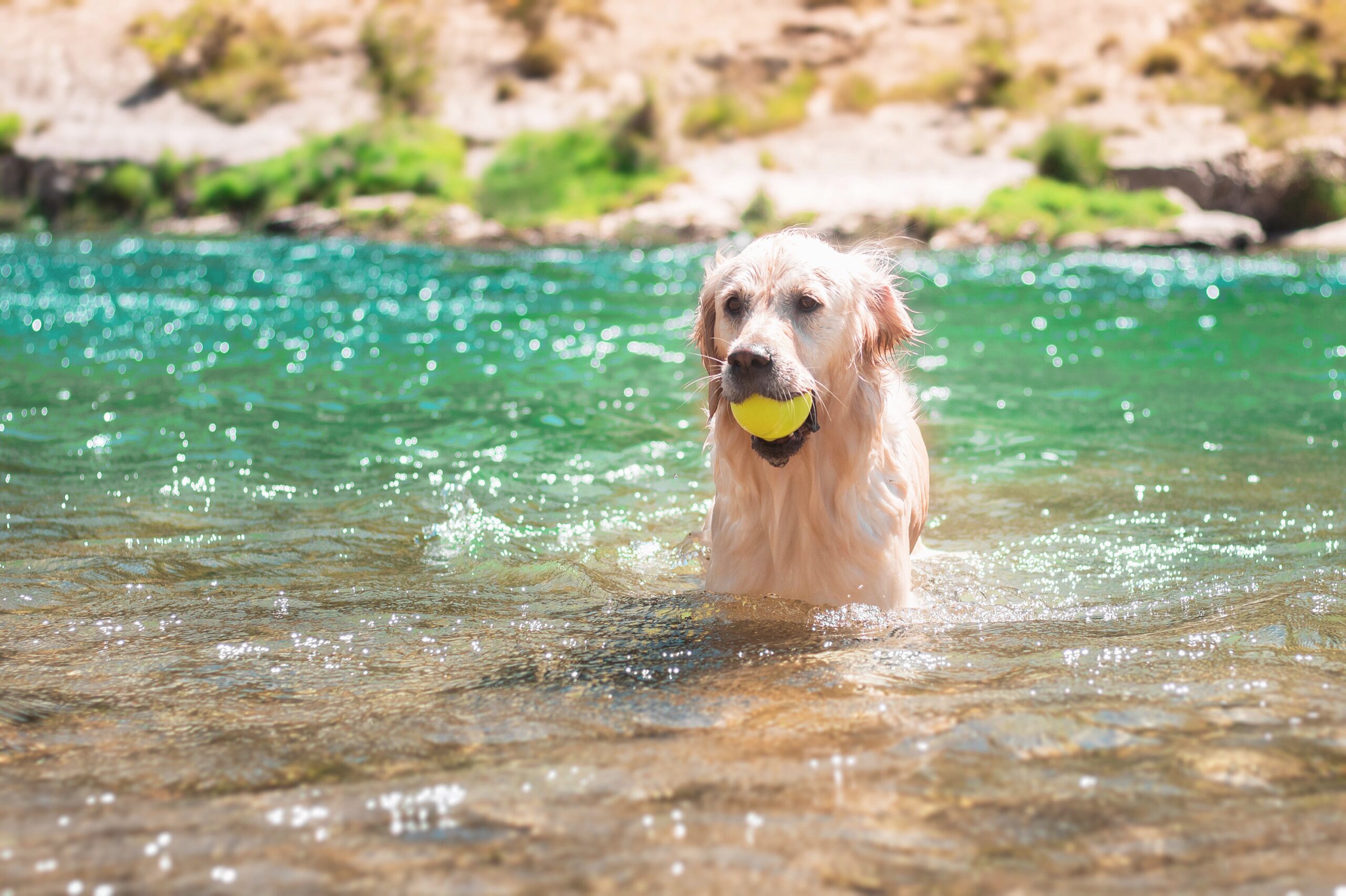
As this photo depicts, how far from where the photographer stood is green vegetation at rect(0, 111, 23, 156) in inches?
1250

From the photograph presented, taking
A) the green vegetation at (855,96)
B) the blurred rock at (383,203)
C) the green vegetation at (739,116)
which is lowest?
the blurred rock at (383,203)

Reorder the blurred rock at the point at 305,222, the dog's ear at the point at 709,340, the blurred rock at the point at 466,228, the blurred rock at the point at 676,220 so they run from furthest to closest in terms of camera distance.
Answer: the blurred rock at the point at 305,222
the blurred rock at the point at 466,228
the blurred rock at the point at 676,220
the dog's ear at the point at 709,340

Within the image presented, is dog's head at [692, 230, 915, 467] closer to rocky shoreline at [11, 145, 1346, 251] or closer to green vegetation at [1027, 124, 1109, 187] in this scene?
rocky shoreline at [11, 145, 1346, 251]

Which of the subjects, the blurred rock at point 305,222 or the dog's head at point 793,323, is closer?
the dog's head at point 793,323

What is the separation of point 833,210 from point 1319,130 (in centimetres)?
1420

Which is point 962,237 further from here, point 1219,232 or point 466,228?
point 466,228

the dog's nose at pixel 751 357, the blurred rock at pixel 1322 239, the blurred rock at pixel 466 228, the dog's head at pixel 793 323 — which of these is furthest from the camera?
the blurred rock at pixel 466 228

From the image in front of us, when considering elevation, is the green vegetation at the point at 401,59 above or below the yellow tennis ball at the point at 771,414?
above

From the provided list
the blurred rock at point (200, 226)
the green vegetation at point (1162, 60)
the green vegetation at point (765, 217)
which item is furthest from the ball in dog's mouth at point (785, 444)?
the green vegetation at point (1162, 60)

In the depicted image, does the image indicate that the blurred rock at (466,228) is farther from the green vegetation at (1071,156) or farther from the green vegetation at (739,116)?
the green vegetation at (1071,156)

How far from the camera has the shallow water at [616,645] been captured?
291 centimetres

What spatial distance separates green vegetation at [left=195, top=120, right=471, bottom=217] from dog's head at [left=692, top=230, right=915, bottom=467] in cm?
2490

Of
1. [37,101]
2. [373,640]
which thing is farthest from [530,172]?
[373,640]

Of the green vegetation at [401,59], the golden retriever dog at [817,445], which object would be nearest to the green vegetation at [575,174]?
the green vegetation at [401,59]
